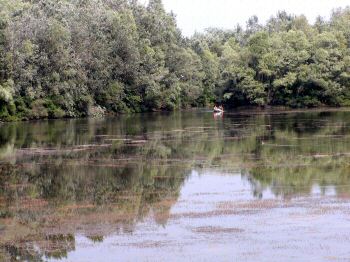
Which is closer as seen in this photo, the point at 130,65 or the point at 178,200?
the point at 178,200

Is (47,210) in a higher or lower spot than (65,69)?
lower

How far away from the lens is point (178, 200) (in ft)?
75.7

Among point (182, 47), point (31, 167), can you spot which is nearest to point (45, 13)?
point (182, 47)

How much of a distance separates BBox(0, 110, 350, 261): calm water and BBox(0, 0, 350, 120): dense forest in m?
34.2

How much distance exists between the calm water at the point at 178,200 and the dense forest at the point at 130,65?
112ft

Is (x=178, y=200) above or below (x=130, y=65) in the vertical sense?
below

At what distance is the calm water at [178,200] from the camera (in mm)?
16516

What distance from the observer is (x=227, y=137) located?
150 ft

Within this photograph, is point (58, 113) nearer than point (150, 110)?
Yes

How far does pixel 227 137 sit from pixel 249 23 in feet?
516

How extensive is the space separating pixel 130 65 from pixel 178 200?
2751 inches

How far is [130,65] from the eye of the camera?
91938 millimetres

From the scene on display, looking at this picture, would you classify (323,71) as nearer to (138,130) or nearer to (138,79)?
(138,79)

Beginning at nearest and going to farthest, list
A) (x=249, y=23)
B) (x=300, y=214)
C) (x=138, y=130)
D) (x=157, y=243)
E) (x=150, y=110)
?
(x=157, y=243) < (x=300, y=214) < (x=138, y=130) < (x=150, y=110) < (x=249, y=23)
